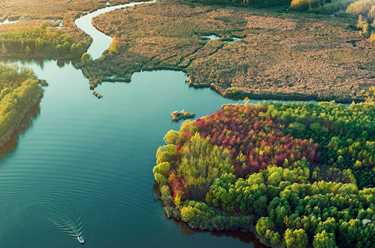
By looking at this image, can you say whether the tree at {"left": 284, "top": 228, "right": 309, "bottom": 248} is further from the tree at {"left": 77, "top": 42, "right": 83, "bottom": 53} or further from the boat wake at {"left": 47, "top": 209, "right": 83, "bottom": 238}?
the tree at {"left": 77, "top": 42, "right": 83, "bottom": 53}

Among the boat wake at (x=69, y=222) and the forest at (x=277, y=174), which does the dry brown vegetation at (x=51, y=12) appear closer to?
the forest at (x=277, y=174)

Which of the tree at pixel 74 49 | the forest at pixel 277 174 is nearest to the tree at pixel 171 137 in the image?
the forest at pixel 277 174

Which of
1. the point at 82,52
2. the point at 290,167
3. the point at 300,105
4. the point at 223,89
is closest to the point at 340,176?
the point at 290,167

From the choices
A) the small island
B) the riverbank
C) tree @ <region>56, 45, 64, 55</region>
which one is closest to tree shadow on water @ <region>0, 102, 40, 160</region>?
tree @ <region>56, 45, 64, 55</region>

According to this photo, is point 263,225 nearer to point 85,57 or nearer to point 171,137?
point 171,137

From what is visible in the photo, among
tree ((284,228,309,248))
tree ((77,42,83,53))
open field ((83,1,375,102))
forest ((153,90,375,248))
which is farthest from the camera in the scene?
tree ((77,42,83,53))

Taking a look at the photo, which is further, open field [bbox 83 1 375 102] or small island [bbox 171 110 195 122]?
open field [bbox 83 1 375 102]
